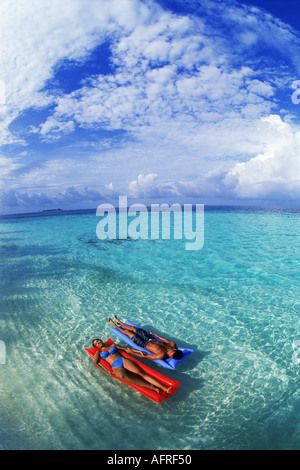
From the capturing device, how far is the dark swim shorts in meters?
7.32

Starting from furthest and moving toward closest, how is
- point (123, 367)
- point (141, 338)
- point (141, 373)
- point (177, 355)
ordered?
point (141, 338) < point (177, 355) < point (123, 367) < point (141, 373)

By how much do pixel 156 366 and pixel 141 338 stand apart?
921 millimetres

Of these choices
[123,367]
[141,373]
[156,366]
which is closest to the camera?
[141,373]

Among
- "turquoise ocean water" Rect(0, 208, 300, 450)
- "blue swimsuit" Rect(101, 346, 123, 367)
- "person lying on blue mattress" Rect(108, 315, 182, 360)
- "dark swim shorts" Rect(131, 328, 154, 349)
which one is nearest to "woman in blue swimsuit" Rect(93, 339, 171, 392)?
"blue swimsuit" Rect(101, 346, 123, 367)

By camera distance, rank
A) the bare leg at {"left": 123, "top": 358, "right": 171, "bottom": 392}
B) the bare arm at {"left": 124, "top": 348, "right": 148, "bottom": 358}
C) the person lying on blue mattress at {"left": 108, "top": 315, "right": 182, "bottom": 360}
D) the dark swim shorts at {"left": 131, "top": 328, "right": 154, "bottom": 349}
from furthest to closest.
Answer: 1. the dark swim shorts at {"left": 131, "top": 328, "right": 154, "bottom": 349}
2. the bare arm at {"left": 124, "top": 348, "right": 148, "bottom": 358}
3. the person lying on blue mattress at {"left": 108, "top": 315, "right": 182, "bottom": 360}
4. the bare leg at {"left": 123, "top": 358, "right": 171, "bottom": 392}

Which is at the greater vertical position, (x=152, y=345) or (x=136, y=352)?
(x=152, y=345)

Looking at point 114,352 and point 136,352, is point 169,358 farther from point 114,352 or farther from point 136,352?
point 114,352

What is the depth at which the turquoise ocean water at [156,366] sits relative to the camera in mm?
5113

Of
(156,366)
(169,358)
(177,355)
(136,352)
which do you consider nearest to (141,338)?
(136,352)

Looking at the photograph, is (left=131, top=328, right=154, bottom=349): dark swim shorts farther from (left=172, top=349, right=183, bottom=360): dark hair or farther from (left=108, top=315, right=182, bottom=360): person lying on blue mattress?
(left=172, top=349, right=183, bottom=360): dark hair

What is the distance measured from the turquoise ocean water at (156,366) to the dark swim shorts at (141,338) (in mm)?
859

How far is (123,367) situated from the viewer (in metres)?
6.34

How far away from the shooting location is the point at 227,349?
7734mm

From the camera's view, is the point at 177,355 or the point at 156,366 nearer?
the point at 177,355
